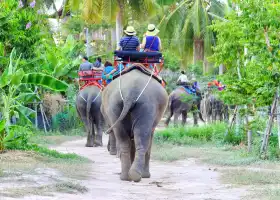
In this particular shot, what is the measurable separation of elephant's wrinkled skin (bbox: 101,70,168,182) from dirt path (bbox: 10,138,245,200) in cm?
37

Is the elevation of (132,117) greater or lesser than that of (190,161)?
greater

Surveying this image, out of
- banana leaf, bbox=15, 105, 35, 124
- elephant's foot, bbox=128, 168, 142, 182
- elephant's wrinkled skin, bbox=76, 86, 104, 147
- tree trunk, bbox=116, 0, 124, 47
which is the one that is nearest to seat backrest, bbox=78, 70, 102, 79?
elephant's wrinkled skin, bbox=76, 86, 104, 147

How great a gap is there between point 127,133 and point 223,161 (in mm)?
3590

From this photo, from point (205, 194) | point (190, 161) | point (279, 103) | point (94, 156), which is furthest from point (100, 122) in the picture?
point (205, 194)

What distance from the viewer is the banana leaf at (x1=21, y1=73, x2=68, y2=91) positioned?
535 inches

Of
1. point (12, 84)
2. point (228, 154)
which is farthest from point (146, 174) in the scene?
point (228, 154)

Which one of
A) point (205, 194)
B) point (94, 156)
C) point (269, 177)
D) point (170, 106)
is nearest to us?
point (205, 194)

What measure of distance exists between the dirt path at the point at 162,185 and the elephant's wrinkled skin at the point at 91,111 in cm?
407

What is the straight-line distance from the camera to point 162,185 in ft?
37.2

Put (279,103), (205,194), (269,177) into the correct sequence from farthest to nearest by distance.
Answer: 1. (279,103)
2. (269,177)
3. (205,194)

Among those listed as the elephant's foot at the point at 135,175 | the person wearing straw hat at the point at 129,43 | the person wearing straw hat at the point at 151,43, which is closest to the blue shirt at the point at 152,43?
the person wearing straw hat at the point at 151,43

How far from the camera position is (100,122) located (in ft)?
64.4

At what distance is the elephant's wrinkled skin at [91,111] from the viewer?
19.2 meters

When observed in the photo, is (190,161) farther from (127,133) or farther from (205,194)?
(205,194)
